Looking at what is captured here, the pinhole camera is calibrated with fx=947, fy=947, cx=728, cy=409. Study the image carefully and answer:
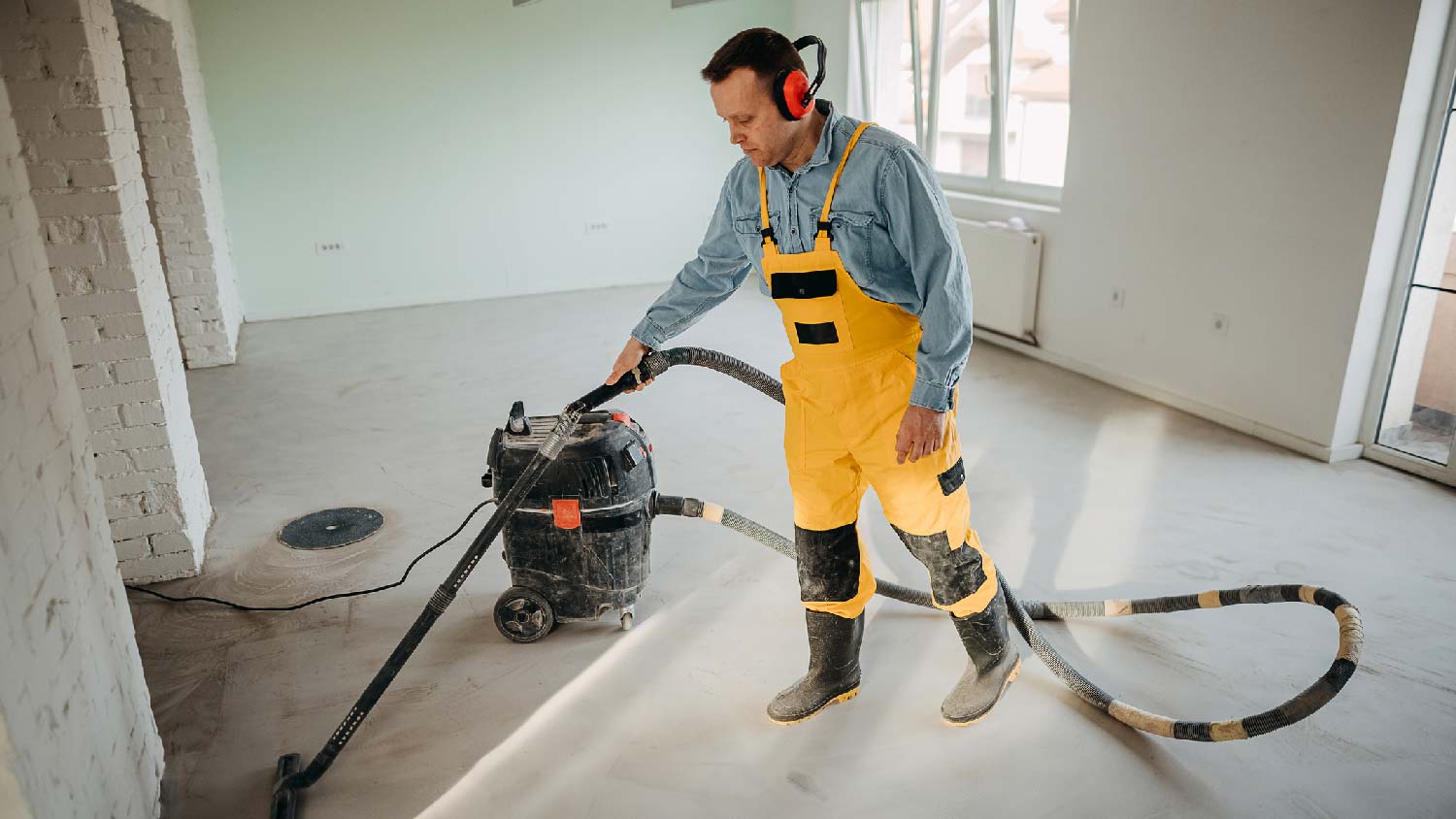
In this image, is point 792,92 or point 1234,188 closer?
point 792,92

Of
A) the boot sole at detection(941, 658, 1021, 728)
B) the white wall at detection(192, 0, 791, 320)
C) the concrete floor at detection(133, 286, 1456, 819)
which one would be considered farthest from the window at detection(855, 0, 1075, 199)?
the boot sole at detection(941, 658, 1021, 728)

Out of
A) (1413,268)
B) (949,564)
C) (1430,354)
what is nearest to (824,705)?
(949,564)

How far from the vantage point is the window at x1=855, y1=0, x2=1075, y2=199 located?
500 cm

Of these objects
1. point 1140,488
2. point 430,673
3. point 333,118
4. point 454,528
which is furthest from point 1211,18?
point 333,118

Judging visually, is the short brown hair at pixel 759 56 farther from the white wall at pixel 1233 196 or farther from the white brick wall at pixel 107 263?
the white wall at pixel 1233 196

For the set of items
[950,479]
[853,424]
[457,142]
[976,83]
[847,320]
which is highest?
[976,83]

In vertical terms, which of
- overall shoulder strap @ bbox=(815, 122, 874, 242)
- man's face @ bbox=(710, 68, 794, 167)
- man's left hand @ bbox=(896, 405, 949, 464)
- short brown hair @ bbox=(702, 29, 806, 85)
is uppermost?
short brown hair @ bbox=(702, 29, 806, 85)

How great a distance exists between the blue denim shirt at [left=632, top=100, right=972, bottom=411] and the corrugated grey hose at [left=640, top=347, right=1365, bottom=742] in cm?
41

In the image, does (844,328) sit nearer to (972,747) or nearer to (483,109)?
(972,747)

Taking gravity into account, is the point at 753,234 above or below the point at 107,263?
above

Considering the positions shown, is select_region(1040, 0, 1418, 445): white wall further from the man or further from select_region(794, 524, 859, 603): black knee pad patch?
select_region(794, 524, 859, 603): black knee pad patch

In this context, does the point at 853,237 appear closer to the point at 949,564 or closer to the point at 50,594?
the point at 949,564

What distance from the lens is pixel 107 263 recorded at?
2.66 m

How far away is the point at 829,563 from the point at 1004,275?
3.46 meters
